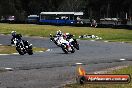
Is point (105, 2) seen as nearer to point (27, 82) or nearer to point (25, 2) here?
point (25, 2)

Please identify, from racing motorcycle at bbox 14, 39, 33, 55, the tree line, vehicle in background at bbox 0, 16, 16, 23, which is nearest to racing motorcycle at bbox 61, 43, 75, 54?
racing motorcycle at bbox 14, 39, 33, 55

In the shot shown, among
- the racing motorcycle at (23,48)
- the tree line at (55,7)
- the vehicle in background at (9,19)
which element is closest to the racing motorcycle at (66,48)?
the racing motorcycle at (23,48)

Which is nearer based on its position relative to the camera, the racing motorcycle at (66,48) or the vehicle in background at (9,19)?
the racing motorcycle at (66,48)

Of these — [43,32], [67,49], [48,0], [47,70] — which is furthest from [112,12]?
[47,70]

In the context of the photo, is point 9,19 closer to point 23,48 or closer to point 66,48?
point 66,48

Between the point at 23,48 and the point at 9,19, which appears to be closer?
the point at 23,48

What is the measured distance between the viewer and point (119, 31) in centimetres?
5788

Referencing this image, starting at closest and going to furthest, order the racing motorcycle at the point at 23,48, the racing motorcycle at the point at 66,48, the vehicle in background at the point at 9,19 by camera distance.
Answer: the racing motorcycle at the point at 23,48, the racing motorcycle at the point at 66,48, the vehicle in background at the point at 9,19

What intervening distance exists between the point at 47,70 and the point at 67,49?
11.3 meters

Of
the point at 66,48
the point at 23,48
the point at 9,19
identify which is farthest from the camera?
the point at 9,19

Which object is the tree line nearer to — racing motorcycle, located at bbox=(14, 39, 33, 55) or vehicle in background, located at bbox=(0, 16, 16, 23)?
vehicle in background, located at bbox=(0, 16, 16, 23)

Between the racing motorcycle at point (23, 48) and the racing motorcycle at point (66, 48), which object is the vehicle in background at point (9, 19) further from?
the racing motorcycle at point (23, 48)

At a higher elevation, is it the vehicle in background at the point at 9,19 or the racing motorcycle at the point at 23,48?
the racing motorcycle at the point at 23,48

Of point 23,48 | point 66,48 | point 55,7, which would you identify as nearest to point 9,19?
point 55,7
